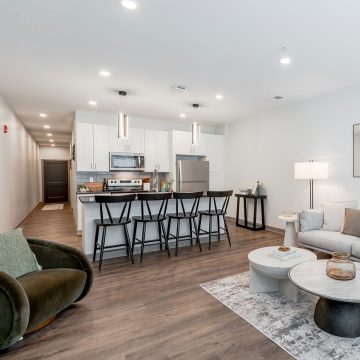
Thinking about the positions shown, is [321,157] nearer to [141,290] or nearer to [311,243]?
[311,243]

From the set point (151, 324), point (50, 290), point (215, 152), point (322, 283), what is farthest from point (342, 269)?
point (215, 152)

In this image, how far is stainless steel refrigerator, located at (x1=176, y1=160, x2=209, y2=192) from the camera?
20.4 feet

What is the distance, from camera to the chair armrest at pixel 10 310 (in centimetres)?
168

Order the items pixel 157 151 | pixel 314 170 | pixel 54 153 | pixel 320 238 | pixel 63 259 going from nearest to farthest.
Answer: pixel 63 259
pixel 320 238
pixel 314 170
pixel 157 151
pixel 54 153

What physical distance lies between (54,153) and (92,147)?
759 cm

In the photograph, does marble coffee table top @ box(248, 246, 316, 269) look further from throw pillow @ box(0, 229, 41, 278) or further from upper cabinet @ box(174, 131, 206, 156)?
upper cabinet @ box(174, 131, 206, 156)

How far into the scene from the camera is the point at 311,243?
363cm

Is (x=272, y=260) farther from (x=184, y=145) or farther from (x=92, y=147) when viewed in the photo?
(x=92, y=147)

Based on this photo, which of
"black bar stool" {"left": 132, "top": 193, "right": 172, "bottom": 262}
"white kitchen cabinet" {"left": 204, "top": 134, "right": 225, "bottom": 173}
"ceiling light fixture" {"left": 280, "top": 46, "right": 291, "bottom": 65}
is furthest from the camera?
"white kitchen cabinet" {"left": 204, "top": 134, "right": 225, "bottom": 173}

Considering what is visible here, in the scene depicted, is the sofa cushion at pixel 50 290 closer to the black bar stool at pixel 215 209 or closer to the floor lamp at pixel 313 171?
the black bar stool at pixel 215 209

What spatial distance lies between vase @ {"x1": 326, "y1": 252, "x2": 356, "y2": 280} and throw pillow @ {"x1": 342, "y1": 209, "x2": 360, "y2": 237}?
157 centimetres

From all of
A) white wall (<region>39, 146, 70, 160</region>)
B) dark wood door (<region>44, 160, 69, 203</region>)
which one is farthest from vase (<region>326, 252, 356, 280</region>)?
white wall (<region>39, 146, 70, 160</region>)

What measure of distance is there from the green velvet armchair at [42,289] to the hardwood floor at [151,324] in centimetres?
18

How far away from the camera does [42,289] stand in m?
1.91
